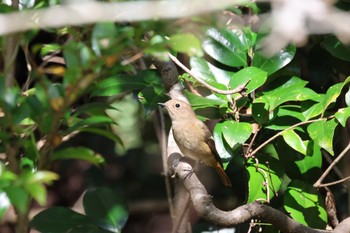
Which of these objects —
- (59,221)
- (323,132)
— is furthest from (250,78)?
(59,221)

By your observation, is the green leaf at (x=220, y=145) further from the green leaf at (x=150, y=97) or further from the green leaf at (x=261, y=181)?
the green leaf at (x=150, y=97)

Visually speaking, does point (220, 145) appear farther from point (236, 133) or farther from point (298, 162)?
point (298, 162)

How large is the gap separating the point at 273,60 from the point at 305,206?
664mm

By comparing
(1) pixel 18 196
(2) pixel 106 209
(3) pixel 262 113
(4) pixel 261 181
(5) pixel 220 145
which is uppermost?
(1) pixel 18 196

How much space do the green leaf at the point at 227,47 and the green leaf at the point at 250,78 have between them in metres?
0.17

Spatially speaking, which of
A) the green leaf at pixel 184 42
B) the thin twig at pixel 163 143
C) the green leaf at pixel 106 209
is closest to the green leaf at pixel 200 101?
the green leaf at pixel 106 209

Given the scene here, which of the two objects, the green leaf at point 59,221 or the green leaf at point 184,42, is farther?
the green leaf at point 59,221

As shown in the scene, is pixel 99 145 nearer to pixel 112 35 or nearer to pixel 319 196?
pixel 319 196

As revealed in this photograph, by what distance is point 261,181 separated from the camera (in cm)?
308

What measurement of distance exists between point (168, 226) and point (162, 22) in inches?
135

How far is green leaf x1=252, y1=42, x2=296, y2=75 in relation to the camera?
3.25m

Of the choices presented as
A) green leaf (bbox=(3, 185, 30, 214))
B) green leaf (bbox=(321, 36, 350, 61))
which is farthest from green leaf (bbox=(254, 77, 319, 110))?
green leaf (bbox=(3, 185, 30, 214))

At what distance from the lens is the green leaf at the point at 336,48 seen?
3416 millimetres

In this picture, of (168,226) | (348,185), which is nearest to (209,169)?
(168,226)
